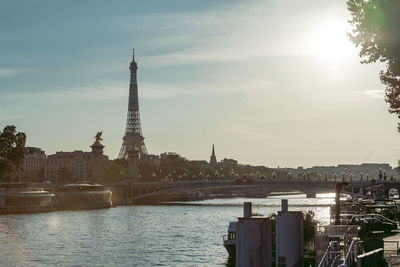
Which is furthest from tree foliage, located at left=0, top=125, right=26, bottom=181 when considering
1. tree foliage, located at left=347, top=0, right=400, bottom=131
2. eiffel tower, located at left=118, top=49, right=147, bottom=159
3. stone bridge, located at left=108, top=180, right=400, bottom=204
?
tree foliage, located at left=347, top=0, right=400, bottom=131

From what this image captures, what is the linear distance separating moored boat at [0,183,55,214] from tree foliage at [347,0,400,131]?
88718 mm

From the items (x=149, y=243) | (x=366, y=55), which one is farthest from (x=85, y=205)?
(x=366, y=55)

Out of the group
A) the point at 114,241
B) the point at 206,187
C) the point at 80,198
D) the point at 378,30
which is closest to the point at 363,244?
the point at 378,30

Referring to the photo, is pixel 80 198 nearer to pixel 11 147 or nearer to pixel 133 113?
pixel 11 147

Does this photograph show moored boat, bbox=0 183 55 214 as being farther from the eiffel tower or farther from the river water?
the eiffel tower

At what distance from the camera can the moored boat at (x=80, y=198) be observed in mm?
118062

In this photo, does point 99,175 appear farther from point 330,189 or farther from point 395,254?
point 395,254

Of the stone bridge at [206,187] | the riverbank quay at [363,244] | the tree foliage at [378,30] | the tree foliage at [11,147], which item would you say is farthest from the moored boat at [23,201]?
the tree foliage at [378,30]

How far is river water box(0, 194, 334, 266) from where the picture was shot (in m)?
48.9

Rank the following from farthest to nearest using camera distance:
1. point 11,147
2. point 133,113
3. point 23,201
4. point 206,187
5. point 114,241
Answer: point 133,113, point 206,187, point 11,147, point 23,201, point 114,241

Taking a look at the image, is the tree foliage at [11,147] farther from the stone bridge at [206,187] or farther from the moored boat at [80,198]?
the stone bridge at [206,187]

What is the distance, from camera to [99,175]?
5891 inches

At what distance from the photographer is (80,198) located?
119 metres

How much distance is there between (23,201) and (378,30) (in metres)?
92.7
